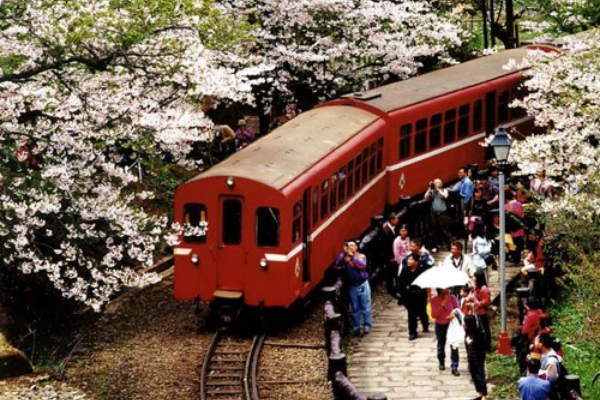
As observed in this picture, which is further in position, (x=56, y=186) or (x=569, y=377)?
(x=56, y=186)

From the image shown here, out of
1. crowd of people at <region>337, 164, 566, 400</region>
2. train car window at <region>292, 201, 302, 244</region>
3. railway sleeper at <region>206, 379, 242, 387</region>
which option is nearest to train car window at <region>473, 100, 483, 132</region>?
crowd of people at <region>337, 164, 566, 400</region>

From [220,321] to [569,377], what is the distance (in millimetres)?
7699

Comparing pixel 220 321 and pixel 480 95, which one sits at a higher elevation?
pixel 480 95

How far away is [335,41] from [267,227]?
41.9 feet

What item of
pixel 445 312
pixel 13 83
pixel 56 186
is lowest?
pixel 445 312

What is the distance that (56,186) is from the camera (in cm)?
1727

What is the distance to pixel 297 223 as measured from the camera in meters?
19.4

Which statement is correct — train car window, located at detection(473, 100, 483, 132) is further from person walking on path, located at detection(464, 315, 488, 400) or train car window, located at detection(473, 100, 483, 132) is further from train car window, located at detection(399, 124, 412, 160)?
person walking on path, located at detection(464, 315, 488, 400)


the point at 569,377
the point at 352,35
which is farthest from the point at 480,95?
the point at 569,377

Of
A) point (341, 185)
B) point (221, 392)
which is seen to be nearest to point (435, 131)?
point (341, 185)

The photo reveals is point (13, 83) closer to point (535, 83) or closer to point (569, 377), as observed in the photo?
point (569, 377)

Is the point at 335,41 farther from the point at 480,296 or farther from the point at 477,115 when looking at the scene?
the point at 480,296

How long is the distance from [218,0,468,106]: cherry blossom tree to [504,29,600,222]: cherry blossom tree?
7924 millimetres

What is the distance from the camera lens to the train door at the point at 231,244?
755 inches
